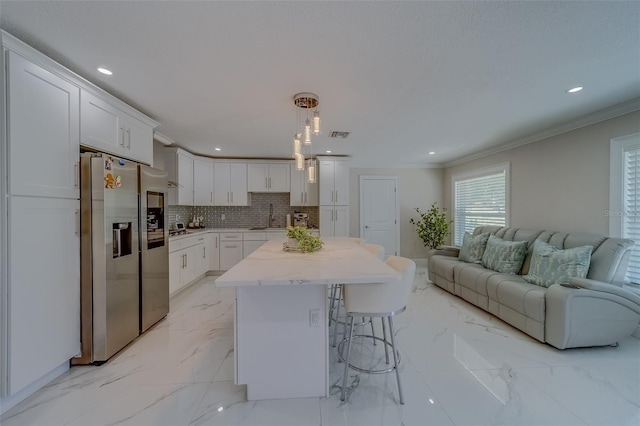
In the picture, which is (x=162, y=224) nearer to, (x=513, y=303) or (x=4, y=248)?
(x=4, y=248)

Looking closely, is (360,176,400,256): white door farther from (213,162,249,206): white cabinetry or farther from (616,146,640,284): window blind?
(616,146,640,284): window blind

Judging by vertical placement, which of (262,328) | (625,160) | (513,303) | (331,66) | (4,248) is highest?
(331,66)

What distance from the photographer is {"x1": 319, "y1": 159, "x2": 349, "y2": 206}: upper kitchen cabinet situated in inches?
199

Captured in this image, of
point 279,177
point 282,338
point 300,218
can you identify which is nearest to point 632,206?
point 282,338

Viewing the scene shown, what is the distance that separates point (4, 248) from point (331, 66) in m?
2.37

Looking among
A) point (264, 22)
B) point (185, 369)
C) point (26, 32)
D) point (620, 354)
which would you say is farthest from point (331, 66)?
point (620, 354)

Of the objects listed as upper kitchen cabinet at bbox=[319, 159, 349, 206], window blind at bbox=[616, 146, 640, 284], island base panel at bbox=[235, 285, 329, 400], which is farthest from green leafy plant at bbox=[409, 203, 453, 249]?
island base panel at bbox=[235, 285, 329, 400]

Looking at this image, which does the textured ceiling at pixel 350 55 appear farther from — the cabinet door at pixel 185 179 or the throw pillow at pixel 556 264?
the throw pillow at pixel 556 264

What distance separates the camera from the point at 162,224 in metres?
2.91

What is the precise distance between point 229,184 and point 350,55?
3.87 meters

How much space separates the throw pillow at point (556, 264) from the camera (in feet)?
8.16

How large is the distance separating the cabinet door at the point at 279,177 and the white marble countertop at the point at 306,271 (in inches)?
125

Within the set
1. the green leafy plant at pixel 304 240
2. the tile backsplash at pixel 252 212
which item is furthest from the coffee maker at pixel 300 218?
the green leafy plant at pixel 304 240

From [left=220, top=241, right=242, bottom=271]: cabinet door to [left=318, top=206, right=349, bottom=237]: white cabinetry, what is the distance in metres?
1.62
